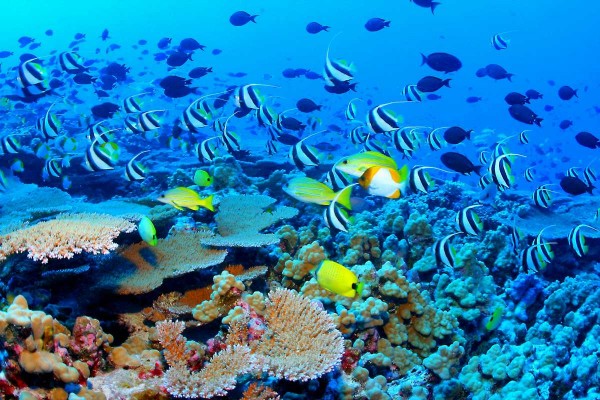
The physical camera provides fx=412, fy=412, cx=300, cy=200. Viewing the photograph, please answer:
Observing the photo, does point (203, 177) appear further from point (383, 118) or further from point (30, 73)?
point (30, 73)

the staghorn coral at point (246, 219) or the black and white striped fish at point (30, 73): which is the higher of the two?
the black and white striped fish at point (30, 73)

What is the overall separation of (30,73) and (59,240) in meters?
3.84

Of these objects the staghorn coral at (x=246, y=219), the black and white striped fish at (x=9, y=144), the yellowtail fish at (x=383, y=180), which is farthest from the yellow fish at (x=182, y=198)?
the black and white striped fish at (x=9, y=144)


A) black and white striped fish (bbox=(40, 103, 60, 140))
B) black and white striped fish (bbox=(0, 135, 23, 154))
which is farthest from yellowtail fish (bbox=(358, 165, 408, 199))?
black and white striped fish (bbox=(0, 135, 23, 154))

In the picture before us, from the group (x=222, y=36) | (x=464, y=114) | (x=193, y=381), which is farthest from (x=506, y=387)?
(x=222, y=36)

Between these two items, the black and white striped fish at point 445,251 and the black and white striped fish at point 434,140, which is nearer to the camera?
the black and white striped fish at point 445,251

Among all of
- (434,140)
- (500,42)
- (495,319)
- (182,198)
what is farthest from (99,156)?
(500,42)

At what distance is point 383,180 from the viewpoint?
3.41 metres

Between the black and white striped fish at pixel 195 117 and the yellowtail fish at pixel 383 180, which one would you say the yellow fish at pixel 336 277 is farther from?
the black and white striped fish at pixel 195 117

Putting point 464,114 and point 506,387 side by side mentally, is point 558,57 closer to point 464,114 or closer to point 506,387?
point 464,114

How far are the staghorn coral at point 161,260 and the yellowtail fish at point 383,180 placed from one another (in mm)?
1693

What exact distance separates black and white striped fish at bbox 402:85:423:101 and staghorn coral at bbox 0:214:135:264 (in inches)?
211

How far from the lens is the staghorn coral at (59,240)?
3.17 m

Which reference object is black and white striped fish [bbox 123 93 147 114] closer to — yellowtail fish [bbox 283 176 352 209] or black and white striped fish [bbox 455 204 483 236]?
yellowtail fish [bbox 283 176 352 209]
